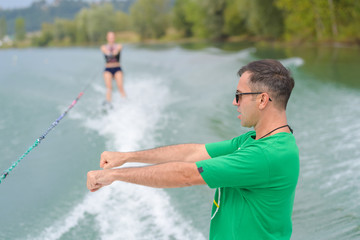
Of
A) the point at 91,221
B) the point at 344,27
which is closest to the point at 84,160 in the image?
the point at 91,221

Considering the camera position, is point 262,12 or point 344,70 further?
point 262,12

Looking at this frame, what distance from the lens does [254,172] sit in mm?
1414

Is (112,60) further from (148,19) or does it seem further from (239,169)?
(148,19)

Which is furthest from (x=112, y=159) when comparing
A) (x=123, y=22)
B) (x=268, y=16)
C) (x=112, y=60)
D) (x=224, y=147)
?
(x=123, y=22)

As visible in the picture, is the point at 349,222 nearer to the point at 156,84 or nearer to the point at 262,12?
the point at 156,84

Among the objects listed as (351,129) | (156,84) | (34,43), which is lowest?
(34,43)

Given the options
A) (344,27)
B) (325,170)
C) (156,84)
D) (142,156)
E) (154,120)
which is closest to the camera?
(142,156)

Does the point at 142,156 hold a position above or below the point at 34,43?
above

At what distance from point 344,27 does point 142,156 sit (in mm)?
28851

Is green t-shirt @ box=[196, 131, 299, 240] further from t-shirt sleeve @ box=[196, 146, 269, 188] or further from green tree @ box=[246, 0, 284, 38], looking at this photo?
green tree @ box=[246, 0, 284, 38]

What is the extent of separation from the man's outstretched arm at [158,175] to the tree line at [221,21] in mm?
26539

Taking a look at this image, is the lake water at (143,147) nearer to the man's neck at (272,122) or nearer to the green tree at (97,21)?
the man's neck at (272,122)

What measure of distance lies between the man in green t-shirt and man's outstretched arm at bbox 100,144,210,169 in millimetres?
221

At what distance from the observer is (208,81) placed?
12.9 meters
